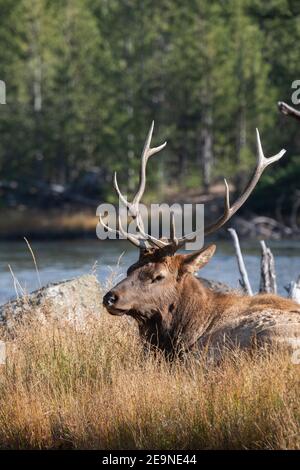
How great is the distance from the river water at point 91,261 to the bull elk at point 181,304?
1046 centimetres

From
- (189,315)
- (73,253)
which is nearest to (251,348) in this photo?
(189,315)

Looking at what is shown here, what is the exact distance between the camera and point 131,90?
50.9 meters

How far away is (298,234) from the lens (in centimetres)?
3503

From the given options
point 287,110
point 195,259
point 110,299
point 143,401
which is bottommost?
point 143,401

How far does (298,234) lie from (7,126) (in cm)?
2195

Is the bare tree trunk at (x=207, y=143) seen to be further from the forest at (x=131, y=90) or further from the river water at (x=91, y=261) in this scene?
the river water at (x=91, y=261)

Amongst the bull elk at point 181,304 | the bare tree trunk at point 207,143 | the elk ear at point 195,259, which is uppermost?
the elk ear at point 195,259

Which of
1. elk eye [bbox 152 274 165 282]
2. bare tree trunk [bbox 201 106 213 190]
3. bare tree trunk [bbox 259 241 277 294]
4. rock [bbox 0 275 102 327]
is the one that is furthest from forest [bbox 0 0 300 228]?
elk eye [bbox 152 274 165 282]

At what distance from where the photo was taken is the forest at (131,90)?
1954 inches

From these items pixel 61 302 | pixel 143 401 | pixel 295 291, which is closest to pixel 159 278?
pixel 143 401

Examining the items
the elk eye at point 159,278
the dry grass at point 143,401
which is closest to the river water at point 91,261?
the elk eye at point 159,278

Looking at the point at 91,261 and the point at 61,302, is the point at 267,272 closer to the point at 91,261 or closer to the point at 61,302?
the point at 61,302

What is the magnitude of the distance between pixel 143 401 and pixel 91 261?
837 inches

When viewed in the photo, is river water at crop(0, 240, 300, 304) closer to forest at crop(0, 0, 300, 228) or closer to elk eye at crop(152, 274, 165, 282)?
elk eye at crop(152, 274, 165, 282)
